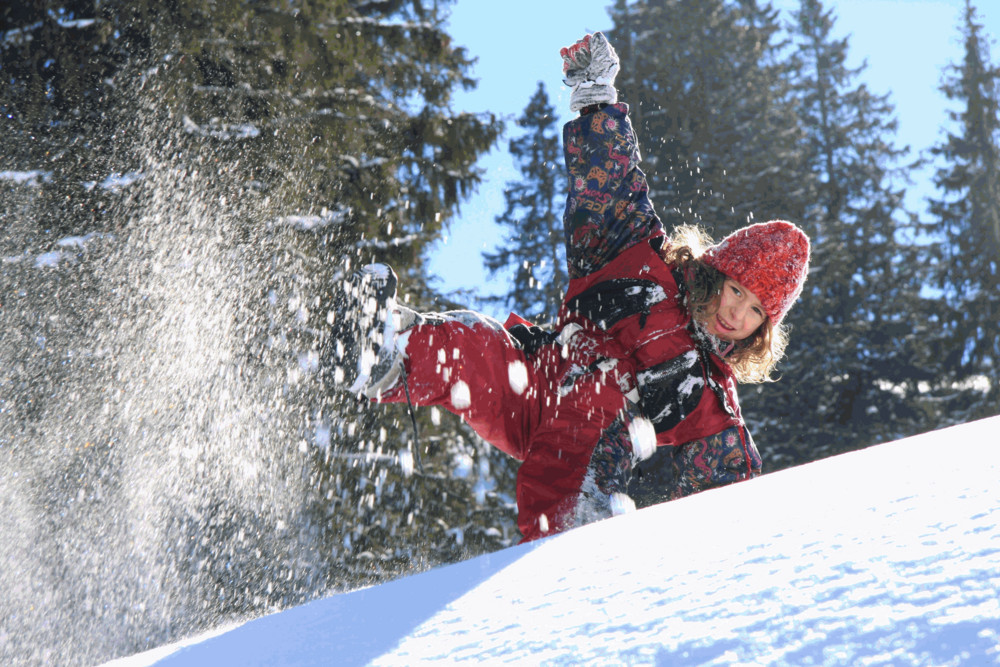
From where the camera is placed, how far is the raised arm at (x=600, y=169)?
2.76 meters

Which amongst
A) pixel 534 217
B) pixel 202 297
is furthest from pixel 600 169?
pixel 534 217

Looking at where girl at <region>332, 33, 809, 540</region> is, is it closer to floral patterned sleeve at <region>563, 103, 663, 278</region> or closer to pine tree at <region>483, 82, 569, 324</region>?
floral patterned sleeve at <region>563, 103, 663, 278</region>

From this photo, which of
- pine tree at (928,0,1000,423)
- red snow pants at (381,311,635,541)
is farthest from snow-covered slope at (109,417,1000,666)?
pine tree at (928,0,1000,423)

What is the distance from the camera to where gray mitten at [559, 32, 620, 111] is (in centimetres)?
278

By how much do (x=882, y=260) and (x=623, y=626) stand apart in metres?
18.1

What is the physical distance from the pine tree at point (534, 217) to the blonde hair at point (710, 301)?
34.0 ft

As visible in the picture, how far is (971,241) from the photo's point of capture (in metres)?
17.7

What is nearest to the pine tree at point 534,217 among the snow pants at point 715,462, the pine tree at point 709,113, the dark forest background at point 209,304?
the pine tree at point 709,113

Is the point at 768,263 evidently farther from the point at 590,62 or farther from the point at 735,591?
the point at 735,591

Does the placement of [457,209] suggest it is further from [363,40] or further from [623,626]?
[623,626]

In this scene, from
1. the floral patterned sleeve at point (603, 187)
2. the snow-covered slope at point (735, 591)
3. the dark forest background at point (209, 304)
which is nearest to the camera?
the snow-covered slope at point (735, 591)

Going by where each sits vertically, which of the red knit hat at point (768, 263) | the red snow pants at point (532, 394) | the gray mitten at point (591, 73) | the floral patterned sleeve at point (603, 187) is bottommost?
the red snow pants at point (532, 394)

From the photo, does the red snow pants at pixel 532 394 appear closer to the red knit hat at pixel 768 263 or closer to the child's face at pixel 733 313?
the child's face at pixel 733 313

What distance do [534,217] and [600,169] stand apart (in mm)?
13426
